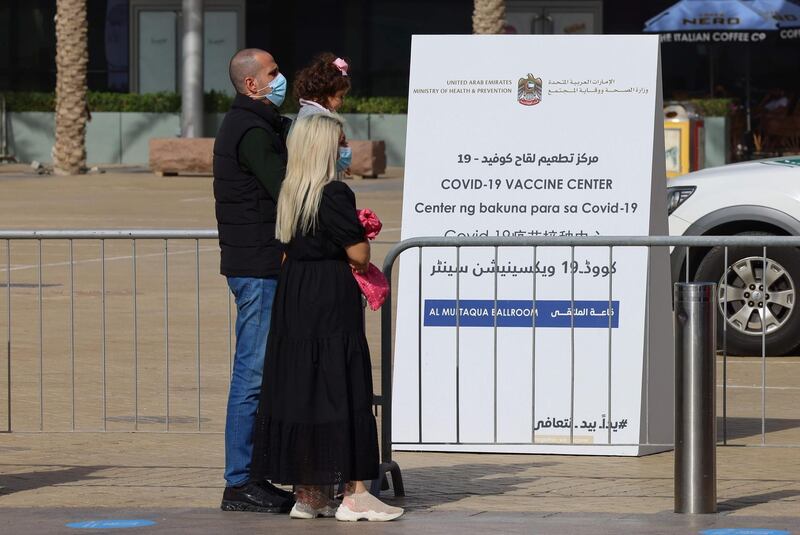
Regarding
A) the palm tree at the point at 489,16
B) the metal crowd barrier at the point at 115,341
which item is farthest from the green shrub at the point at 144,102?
the metal crowd barrier at the point at 115,341

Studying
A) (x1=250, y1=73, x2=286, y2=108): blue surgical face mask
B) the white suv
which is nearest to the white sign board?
(x1=250, y1=73, x2=286, y2=108): blue surgical face mask

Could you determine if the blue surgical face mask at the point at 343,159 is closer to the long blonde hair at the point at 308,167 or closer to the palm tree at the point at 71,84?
the long blonde hair at the point at 308,167

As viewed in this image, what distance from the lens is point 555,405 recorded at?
8.27 m

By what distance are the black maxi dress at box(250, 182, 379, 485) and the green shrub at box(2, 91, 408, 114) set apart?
28.0 meters

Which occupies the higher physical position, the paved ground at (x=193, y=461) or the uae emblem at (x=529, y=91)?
the uae emblem at (x=529, y=91)

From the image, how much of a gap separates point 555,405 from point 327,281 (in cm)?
192

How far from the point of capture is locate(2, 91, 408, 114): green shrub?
34719 millimetres

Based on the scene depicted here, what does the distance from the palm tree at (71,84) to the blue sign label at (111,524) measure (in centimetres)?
2583

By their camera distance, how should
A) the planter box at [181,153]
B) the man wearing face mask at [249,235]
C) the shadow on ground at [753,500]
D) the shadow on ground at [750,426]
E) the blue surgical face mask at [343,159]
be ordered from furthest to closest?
1. the planter box at [181,153]
2. the shadow on ground at [750,426]
3. the shadow on ground at [753,500]
4. the man wearing face mask at [249,235]
5. the blue surgical face mask at [343,159]

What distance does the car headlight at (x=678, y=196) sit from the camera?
39.5 feet

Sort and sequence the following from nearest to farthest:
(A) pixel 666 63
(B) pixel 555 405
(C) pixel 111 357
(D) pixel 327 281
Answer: (D) pixel 327 281, (B) pixel 555 405, (C) pixel 111 357, (A) pixel 666 63

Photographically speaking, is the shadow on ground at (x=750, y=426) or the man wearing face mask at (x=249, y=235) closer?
the man wearing face mask at (x=249, y=235)

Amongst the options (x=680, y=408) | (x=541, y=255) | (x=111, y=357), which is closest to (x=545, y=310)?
(x=541, y=255)

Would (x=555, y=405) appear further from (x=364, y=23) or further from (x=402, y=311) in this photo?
(x=364, y=23)
